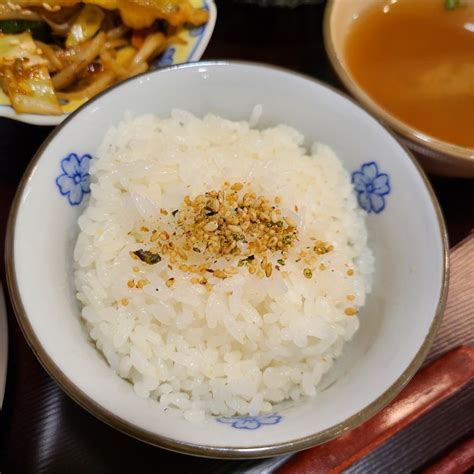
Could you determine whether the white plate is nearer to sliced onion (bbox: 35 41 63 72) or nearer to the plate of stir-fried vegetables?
the plate of stir-fried vegetables

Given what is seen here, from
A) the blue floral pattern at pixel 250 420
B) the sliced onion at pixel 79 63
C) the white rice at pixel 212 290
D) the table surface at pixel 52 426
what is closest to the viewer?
the blue floral pattern at pixel 250 420

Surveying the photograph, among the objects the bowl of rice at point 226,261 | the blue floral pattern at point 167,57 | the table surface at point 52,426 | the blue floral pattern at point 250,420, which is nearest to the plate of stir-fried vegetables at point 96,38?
the blue floral pattern at point 167,57

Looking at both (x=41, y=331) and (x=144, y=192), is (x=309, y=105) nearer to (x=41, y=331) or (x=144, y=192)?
(x=144, y=192)

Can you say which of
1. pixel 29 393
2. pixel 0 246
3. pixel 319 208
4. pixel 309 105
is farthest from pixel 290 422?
pixel 0 246

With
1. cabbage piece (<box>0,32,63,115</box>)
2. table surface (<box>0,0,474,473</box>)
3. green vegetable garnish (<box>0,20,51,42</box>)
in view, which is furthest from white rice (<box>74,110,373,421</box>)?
green vegetable garnish (<box>0,20,51,42</box>)

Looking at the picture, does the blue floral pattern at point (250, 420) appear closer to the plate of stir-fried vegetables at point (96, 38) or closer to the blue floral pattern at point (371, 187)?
the blue floral pattern at point (371, 187)

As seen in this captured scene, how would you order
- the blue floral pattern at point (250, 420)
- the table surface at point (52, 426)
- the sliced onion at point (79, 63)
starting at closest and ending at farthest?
the blue floral pattern at point (250, 420)
the table surface at point (52, 426)
the sliced onion at point (79, 63)

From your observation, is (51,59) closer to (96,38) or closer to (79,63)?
(79,63)
